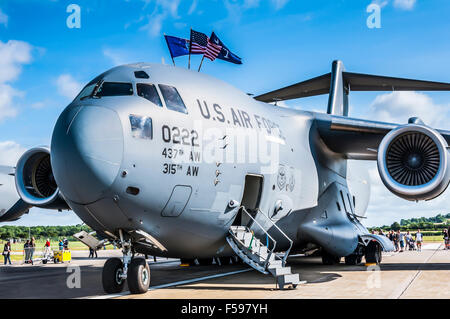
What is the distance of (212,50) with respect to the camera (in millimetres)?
12094

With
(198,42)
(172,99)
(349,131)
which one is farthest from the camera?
(349,131)

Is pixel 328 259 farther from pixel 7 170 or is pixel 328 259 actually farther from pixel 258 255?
pixel 7 170

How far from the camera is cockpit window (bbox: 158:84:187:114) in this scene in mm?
7852

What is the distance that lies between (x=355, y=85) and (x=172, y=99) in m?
12.1

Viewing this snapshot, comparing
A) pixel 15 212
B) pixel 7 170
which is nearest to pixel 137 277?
pixel 15 212

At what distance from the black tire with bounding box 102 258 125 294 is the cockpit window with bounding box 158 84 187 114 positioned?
2885 mm

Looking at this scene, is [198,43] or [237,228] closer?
[237,228]

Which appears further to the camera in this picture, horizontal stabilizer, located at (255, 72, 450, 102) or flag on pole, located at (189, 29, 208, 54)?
horizontal stabilizer, located at (255, 72, 450, 102)

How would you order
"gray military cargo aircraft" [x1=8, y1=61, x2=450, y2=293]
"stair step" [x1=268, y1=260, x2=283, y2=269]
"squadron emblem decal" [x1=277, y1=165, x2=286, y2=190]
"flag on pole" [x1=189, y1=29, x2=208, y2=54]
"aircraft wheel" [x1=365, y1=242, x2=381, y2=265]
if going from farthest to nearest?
"aircraft wheel" [x1=365, y1=242, x2=381, y2=265] < "flag on pole" [x1=189, y1=29, x2=208, y2=54] < "squadron emblem decal" [x1=277, y1=165, x2=286, y2=190] < "stair step" [x1=268, y1=260, x2=283, y2=269] < "gray military cargo aircraft" [x1=8, y1=61, x2=450, y2=293]

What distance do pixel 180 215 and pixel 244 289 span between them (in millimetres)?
1993

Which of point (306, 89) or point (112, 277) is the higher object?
point (306, 89)

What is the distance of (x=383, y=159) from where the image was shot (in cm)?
1055

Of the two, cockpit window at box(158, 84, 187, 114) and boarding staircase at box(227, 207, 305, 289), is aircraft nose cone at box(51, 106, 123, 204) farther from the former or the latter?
boarding staircase at box(227, 207, 305, 289)

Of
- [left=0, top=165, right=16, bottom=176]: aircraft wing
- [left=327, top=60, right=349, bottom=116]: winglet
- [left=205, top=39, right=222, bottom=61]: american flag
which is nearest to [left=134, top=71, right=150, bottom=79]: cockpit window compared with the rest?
[left=205, top=39, right=222, bottom=61]: american flag
